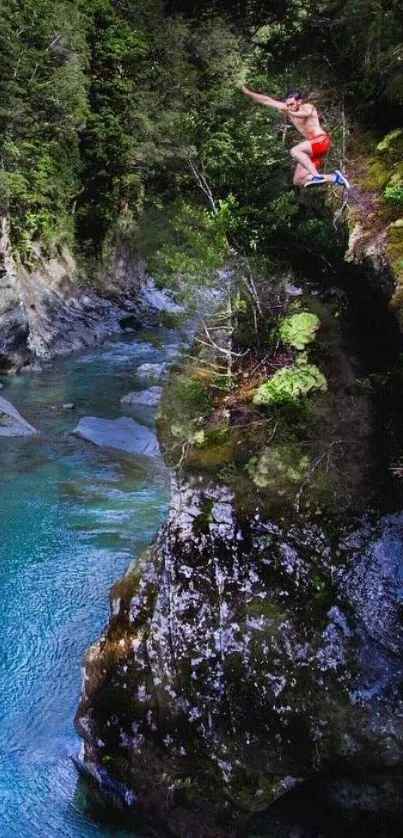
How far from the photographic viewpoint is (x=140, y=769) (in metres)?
6.11

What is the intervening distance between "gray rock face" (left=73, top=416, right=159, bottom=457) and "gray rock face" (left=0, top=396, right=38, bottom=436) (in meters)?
1.22

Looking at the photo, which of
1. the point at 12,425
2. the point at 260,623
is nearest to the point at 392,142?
the point at 260,623

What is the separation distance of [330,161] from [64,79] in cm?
2074

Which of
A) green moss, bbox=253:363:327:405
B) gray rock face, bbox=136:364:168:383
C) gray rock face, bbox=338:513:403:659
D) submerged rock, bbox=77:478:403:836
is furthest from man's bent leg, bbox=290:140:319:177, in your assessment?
gray rock face, bbox=136:364:168:383

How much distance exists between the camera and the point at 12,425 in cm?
1662

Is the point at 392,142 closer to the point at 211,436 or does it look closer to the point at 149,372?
the point at 211,436

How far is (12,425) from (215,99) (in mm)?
9708

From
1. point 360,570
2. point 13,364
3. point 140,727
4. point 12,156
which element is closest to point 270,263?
point 360,570

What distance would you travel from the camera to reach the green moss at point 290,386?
638 cm

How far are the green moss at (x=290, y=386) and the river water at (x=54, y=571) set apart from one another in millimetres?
4289

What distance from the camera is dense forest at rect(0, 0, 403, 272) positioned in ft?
24.7

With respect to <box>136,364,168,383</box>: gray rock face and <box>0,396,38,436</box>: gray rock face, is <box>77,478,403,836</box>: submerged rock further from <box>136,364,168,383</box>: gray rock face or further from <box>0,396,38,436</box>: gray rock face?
<box>136,364,168,383</box>: gray rock face

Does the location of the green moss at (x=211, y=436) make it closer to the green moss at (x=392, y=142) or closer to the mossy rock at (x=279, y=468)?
the mossy rock at (x=279, y=468)

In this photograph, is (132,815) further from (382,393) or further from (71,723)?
(382,393)
